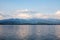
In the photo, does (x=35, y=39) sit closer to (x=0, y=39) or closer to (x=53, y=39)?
(x=53, y=39)

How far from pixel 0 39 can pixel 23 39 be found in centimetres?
188

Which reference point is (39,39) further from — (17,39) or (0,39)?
(0,39)

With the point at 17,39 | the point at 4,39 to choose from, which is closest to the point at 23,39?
the point at 17,39

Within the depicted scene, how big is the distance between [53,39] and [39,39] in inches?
45.0

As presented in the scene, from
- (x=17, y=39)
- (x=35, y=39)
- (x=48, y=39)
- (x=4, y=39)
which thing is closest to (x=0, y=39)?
(x=4, y=39)

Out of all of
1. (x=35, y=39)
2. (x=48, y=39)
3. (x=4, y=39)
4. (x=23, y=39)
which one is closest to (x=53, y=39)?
(x=48, y=39)

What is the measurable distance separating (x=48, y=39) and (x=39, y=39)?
0.73 meters

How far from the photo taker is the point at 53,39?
13.0 metres

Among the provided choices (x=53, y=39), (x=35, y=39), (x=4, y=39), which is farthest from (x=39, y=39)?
(x=4, y=39)

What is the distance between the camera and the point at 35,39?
13.2 meters

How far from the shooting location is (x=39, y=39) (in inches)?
523

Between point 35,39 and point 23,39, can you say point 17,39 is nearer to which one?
point 23,39

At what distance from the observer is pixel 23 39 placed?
42.9 feet

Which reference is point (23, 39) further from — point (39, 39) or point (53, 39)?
point (53, 39)
